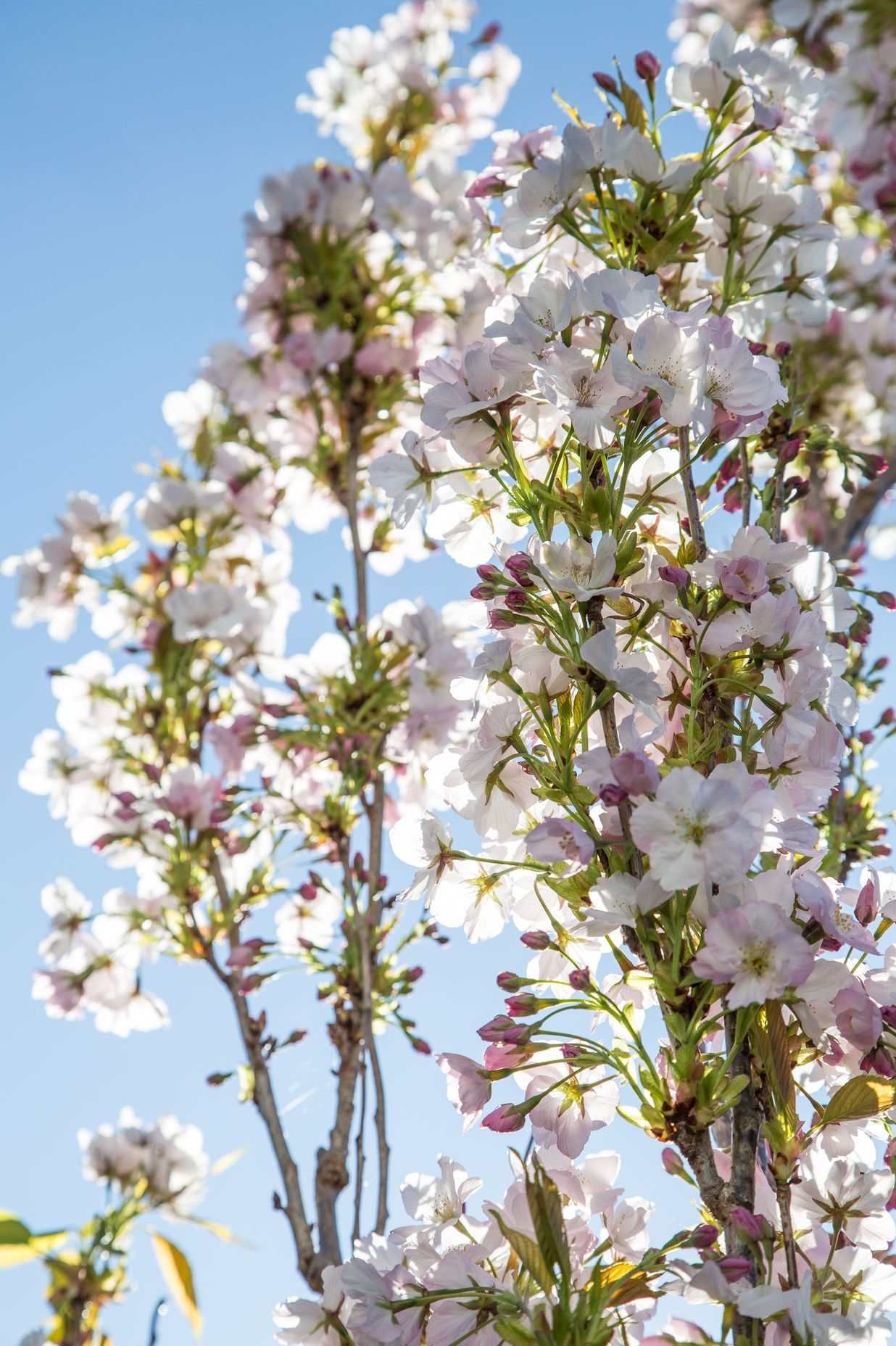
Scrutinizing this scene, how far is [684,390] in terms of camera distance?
0.96 m

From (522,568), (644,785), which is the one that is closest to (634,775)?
(644,785)

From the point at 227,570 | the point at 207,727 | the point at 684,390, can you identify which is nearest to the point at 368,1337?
the point at 684,390

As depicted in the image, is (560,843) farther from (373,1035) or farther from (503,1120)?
(373,1035)

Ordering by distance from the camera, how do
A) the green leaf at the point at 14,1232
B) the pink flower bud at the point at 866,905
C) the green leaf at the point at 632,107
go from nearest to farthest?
the pink flower bud at the point at 866,905 → the green leaf at the point at 14,1232 → the green leaf at the point at 632,107

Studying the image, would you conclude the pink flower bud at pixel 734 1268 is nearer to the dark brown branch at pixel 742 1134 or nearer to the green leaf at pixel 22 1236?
the dark brown branch at pixel 742 1134

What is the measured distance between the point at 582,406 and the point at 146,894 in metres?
1.75

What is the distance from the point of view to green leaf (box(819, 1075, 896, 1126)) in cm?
84

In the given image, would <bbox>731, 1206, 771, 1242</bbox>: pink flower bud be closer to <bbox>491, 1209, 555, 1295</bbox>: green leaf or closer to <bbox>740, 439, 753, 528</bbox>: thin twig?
<bbox>491, 1209, 555, 1295</bbox>: green leaf

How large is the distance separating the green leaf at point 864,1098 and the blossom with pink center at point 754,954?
0.11 m

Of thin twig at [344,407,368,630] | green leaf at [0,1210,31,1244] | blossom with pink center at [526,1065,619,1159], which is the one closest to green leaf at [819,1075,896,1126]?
blossom with pink center at [526,1065,619,1159]

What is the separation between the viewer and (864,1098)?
0.84 m

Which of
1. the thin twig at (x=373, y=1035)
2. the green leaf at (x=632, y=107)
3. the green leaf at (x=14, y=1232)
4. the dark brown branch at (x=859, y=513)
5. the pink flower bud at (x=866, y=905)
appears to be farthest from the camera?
the dark brown branch at (x=859, y=513)

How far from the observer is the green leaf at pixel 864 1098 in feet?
2.75

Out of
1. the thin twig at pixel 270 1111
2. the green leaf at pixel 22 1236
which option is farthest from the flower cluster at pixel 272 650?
the green leaf at pixel 22 1236
